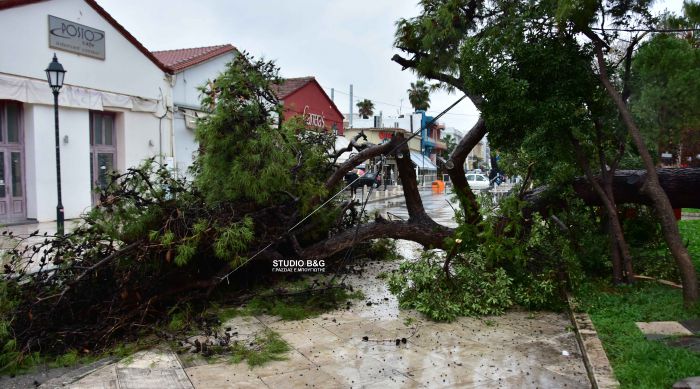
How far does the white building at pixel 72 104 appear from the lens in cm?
1443

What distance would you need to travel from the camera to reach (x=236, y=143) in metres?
6.71

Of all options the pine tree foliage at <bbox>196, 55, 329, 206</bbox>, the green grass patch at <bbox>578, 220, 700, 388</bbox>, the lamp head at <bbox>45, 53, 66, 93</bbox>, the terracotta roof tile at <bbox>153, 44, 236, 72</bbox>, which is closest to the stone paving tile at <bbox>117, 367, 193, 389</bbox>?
the pine tree foliage at <bbox>196, 55, 329, 206</bbox>

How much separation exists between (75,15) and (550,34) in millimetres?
14286

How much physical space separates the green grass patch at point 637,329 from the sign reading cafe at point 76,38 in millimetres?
14763

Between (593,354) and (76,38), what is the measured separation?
52.4ft

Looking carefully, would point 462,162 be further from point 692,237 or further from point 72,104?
point 72,104

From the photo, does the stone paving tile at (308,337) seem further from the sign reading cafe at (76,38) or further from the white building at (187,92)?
the white building at (187,92)

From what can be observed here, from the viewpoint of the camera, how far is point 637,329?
530cm

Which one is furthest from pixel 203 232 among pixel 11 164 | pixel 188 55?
pixel 188 55

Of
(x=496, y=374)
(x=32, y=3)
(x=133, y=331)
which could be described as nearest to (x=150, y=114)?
(x=32, y=3)

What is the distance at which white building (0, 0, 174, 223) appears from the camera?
568 inches

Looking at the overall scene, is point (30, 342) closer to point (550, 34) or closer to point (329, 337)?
point (329, 337)

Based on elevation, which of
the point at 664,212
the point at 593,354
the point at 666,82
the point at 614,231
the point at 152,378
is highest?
the point at 666,82

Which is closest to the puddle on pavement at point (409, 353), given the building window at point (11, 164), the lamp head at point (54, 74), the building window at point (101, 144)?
the lamp head at point (54, 74)
